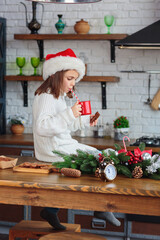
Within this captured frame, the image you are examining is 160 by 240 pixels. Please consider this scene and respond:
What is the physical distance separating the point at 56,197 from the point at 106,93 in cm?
277

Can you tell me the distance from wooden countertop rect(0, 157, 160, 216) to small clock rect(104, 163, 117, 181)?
3 cm

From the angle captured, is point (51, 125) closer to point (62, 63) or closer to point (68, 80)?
point (68, 80)

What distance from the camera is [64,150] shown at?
329 cm

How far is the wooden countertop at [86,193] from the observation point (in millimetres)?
2109

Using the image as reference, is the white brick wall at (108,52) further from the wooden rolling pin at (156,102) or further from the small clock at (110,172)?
the small clock at (110,172)

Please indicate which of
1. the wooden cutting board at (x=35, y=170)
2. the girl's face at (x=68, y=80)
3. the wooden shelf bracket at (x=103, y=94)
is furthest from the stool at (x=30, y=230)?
the wooden shelf bracket at (x=103, y=94)

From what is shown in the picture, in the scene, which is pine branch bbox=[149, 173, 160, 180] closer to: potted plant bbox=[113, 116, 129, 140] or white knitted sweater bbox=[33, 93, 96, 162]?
white knitted sweater bbox=[33, 93, 96, 162]

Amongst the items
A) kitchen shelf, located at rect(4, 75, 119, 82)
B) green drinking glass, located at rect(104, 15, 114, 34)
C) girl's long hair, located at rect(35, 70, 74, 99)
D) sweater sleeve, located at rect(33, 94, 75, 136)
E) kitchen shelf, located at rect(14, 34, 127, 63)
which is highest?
green drinking glass, located at rect(104, 15, 114, 34)

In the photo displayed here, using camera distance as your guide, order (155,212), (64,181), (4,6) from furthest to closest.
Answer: (4,6)
(64,181)
(155,212)

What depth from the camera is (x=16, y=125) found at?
193 inches

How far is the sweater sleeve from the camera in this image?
118 inches

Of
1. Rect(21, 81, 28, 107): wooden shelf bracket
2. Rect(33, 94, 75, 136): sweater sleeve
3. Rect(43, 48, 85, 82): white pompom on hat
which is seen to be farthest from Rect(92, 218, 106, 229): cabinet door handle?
Rect(21, 81, 28, 107): wooden shelf bracket

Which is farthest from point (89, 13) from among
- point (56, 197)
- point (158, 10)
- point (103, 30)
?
point (56, 197)

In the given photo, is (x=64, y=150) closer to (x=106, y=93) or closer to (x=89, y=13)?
(x=106, y=93)
